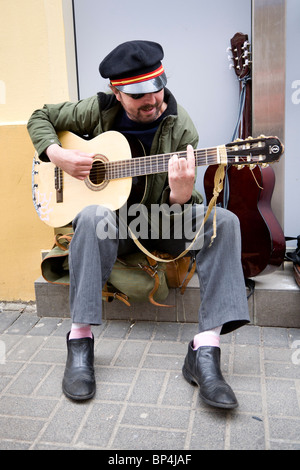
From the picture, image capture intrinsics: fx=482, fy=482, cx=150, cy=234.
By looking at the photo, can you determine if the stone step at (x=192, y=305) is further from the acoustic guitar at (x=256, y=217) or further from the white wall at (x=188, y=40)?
the white wall at (x=188, y=40)

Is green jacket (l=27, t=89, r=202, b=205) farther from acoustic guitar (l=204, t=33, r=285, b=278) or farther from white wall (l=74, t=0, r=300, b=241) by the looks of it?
white wall (l=74, t=0, r=300, b=241)

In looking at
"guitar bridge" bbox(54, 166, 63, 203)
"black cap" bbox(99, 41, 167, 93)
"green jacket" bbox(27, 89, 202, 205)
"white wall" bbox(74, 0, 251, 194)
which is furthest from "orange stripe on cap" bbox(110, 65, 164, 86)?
"white wall" bbox(74, 0, 251, 194)

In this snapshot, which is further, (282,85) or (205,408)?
(282,85)

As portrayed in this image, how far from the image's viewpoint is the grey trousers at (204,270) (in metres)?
2.00

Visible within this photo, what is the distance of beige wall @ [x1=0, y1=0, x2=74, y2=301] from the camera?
2.79 m

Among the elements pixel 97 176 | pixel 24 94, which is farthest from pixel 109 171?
pixel 24 94

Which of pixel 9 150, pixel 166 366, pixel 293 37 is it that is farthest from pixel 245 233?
pixel 9 150

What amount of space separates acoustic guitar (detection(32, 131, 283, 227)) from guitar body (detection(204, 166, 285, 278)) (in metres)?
0.59

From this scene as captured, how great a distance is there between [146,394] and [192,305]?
72 centimetres

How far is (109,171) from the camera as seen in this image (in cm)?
226
